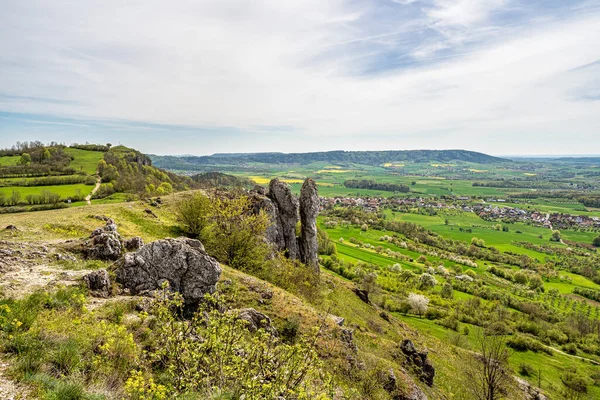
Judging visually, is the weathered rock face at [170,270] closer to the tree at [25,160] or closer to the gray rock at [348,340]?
the gray rock at [348,340]

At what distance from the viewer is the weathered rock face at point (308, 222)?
54062 millimetres

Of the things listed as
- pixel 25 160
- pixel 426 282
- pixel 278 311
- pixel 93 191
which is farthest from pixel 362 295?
pixel 25 160

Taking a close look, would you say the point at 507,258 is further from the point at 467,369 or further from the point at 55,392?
the point at 55,392

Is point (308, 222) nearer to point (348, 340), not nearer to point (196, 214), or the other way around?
point (196, 214)

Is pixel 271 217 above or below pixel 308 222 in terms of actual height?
above

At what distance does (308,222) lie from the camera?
54.3m

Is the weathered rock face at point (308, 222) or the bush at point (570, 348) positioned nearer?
the weathered rock face at point (308, 222)

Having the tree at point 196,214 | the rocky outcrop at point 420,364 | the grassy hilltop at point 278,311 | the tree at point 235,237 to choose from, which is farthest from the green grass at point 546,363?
the tree at point 196,214

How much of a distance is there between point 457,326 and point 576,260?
113 metres

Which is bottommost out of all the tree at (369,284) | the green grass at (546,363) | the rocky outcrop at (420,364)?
the green grass at (546,363)

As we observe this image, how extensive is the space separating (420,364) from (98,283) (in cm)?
2703

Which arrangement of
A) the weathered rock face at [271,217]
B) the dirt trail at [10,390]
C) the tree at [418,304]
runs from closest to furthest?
the dirt trail at [10,390] → the weathered rock face at [271,217] → the tree at [418,304]

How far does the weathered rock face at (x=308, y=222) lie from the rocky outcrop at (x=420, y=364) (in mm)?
26829

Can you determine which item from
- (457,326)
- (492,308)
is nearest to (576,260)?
(492,308)
